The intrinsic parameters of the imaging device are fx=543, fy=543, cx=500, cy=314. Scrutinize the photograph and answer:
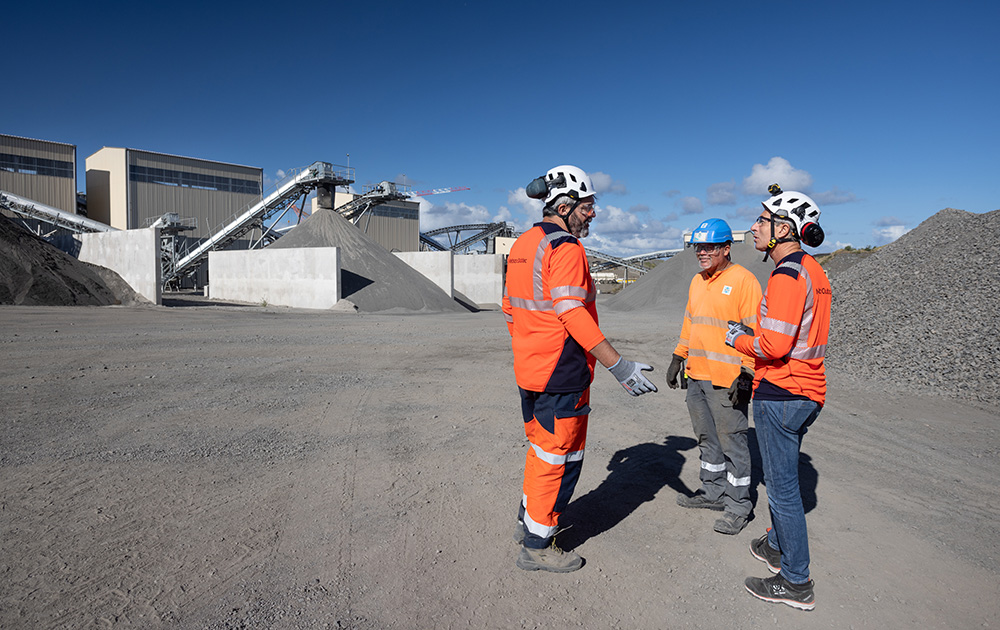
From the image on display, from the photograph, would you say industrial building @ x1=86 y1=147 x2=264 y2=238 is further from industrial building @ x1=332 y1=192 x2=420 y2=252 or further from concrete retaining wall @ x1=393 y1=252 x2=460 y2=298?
concrete retaining wall @ x1=393 y1=252 x2=460 y2=298

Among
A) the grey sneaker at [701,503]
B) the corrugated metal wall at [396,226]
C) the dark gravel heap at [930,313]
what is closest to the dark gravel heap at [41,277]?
the grey sneaker at [701,503]

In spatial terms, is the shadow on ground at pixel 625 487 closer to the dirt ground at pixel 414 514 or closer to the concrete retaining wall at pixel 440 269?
the dirt ground at pixel 414 514

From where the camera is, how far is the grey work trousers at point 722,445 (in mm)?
3635

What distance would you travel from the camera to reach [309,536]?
3.30 metres

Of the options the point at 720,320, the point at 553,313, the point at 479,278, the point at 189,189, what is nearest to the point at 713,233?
the point at 720,320

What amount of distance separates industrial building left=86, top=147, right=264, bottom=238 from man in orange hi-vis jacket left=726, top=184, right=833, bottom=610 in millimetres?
40933

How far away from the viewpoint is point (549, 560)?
296 centimetres

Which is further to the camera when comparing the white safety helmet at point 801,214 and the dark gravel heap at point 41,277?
the dark gravel heap at point 41,277

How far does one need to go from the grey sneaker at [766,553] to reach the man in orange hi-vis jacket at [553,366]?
3.51 ft

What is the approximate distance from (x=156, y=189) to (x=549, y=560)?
46.6 metres

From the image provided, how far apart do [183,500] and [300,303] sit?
20892mm

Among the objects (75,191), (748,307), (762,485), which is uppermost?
(75,191)

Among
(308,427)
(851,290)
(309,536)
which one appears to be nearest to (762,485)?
(309,536)

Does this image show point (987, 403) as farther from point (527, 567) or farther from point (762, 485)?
point (527, 567)
